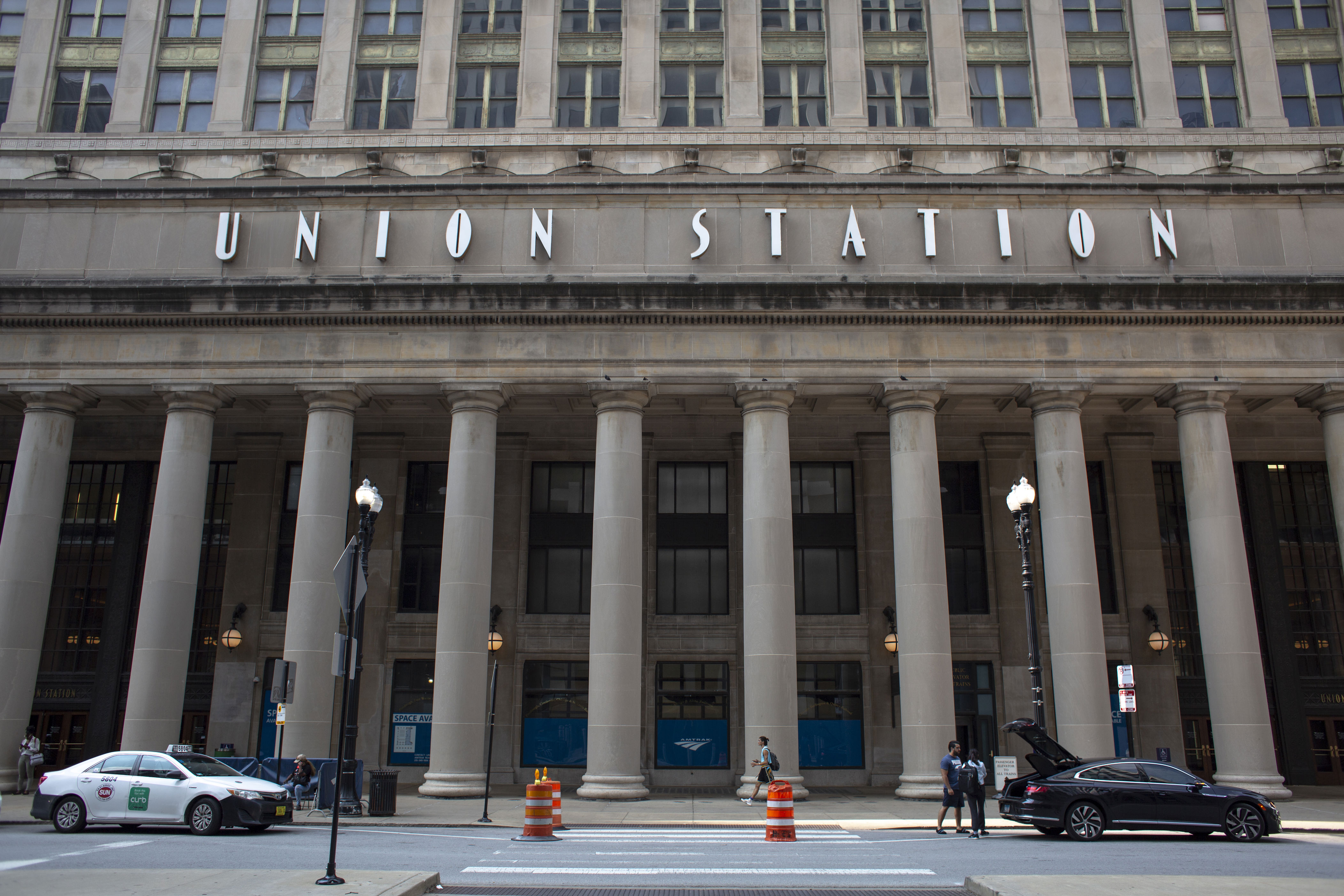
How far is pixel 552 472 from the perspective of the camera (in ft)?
109

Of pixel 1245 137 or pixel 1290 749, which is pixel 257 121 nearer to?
pixel 1245 137

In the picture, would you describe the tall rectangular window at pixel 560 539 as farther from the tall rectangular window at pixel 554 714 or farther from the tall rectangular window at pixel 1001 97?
the tall rectangular window at pixel 1001 97

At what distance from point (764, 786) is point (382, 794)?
881 cm

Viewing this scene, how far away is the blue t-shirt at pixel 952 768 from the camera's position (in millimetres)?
18328

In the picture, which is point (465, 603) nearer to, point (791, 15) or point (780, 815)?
point (780, 815)

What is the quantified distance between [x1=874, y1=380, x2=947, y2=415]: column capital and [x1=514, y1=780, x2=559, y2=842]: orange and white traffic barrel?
1438 cm

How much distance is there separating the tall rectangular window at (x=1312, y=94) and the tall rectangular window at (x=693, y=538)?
939 inches

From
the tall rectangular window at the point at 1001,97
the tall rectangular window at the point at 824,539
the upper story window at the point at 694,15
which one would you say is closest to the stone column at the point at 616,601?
the tall rectangular window at the point at 824,539

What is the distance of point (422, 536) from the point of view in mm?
32594

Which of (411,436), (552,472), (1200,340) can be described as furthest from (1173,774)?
(411,436)


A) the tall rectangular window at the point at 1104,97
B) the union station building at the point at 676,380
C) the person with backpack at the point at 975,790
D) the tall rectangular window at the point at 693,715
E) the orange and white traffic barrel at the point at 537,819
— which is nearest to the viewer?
the orange and white traffic barrel at the point at 537,819

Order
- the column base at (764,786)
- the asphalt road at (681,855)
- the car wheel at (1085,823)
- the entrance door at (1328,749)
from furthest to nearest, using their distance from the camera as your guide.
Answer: the entrance door at (1328,749), the column base at (764,786), the car wheel at (1085,823), the asphalt road at (681,855)

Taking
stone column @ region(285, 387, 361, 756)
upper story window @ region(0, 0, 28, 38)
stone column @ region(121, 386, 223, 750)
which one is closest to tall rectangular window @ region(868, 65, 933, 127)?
stone column @ region(285, 387, 361, 756)

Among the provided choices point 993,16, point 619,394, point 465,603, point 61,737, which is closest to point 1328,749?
point 619,394
